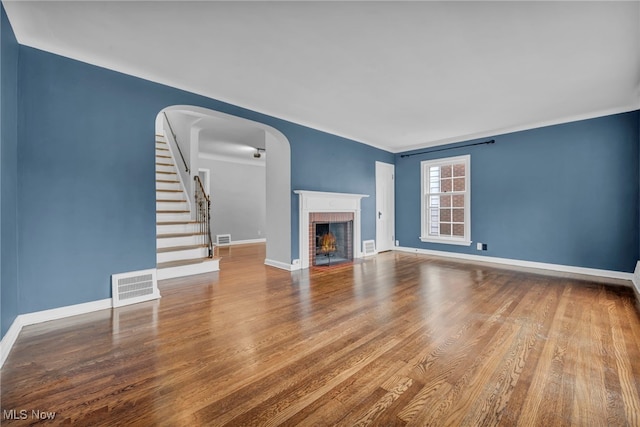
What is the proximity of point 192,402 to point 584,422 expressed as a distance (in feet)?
Answer: 6.53

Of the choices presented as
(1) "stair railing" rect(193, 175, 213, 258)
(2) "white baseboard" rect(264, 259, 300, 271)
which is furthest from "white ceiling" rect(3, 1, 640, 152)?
(2) "white baseboard" rect(264, 259, 300, 271)

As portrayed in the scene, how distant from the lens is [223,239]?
7.93 metres

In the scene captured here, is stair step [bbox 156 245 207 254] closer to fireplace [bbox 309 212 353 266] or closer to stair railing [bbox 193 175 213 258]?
stair railing [bbox 193 175 213 258]

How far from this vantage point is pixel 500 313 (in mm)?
2760

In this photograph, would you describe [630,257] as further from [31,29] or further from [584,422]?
[31,29]

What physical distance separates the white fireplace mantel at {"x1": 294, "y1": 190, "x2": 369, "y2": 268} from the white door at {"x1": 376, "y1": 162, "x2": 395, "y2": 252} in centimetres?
86

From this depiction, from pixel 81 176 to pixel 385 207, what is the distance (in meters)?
5.59

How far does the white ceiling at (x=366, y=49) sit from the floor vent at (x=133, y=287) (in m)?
2.22

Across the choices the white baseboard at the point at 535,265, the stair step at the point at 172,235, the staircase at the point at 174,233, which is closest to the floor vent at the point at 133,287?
the staircase at the point at 174,233

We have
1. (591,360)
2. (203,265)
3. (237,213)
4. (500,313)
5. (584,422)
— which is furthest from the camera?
(237,213)

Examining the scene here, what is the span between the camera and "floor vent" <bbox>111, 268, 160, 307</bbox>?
Result: 9.54ft

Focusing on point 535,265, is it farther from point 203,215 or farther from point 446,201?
point 203,215

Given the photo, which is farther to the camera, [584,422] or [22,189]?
[22,189]

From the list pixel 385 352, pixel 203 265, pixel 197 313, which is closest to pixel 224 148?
pixel 203 265
